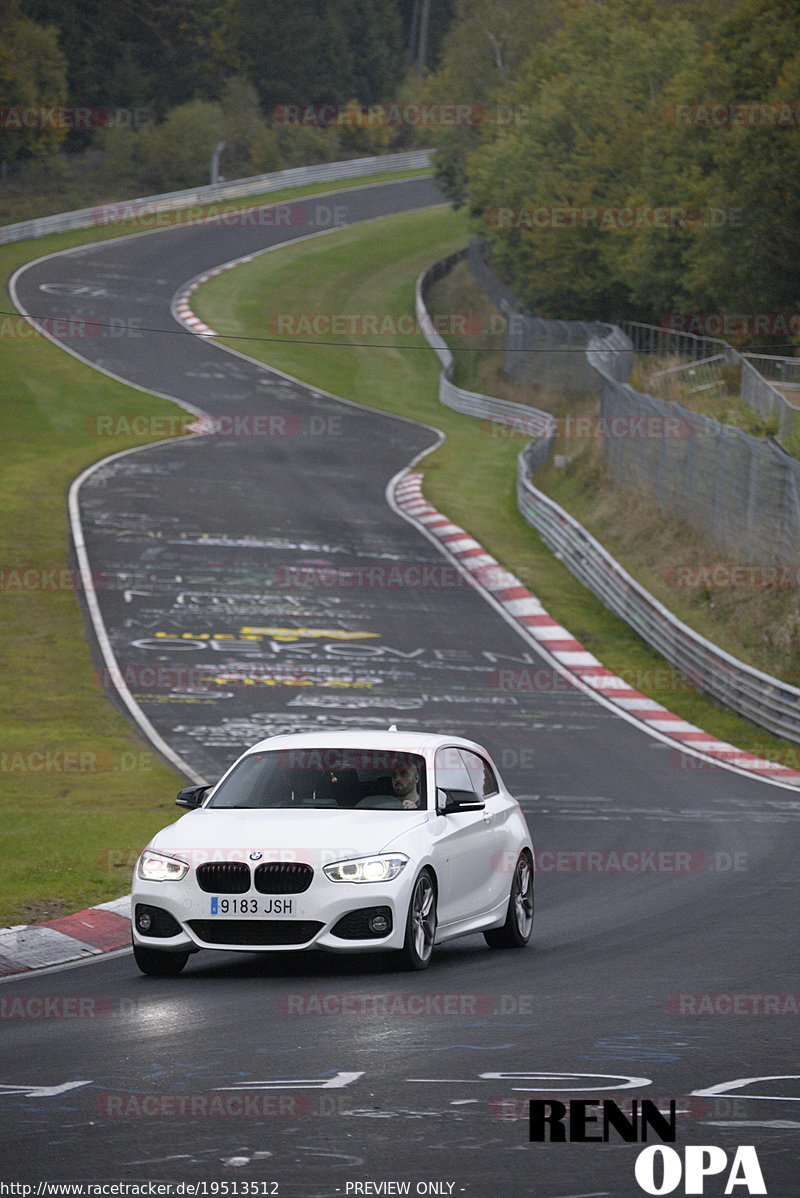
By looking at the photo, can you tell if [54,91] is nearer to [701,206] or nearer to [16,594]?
[701,206]

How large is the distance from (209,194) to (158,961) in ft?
286

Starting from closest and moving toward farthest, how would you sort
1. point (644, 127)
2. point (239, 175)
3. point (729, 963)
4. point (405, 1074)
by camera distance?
point (405, 1074) < point (729, 963) < point (644, 127) < point (239, 175)

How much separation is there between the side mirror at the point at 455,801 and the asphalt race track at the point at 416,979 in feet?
3.28

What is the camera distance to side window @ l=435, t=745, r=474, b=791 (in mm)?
11672

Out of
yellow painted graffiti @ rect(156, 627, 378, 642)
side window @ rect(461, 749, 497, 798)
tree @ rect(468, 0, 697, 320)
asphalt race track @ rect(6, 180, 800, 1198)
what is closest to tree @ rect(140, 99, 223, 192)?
tree @ rect(468, 0, 697, 320)

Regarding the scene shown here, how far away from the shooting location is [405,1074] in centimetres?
759

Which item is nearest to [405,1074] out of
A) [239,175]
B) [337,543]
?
[337,543]

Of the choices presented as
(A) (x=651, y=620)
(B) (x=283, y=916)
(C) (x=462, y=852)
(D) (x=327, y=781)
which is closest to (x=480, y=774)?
(C) (x=462, y=852)

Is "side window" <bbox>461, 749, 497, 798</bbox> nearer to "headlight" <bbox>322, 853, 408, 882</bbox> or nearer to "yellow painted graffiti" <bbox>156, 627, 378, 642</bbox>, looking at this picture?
"headlight" <bbox>322, 853, 408, 882</bbox>

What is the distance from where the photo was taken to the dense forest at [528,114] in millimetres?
46094

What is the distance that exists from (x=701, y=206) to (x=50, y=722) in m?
31.8

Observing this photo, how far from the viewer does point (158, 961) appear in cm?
1062

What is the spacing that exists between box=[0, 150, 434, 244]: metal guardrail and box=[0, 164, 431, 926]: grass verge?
102 feet

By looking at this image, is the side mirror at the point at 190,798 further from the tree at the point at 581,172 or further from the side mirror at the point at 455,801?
the tree at the point at 581,172
